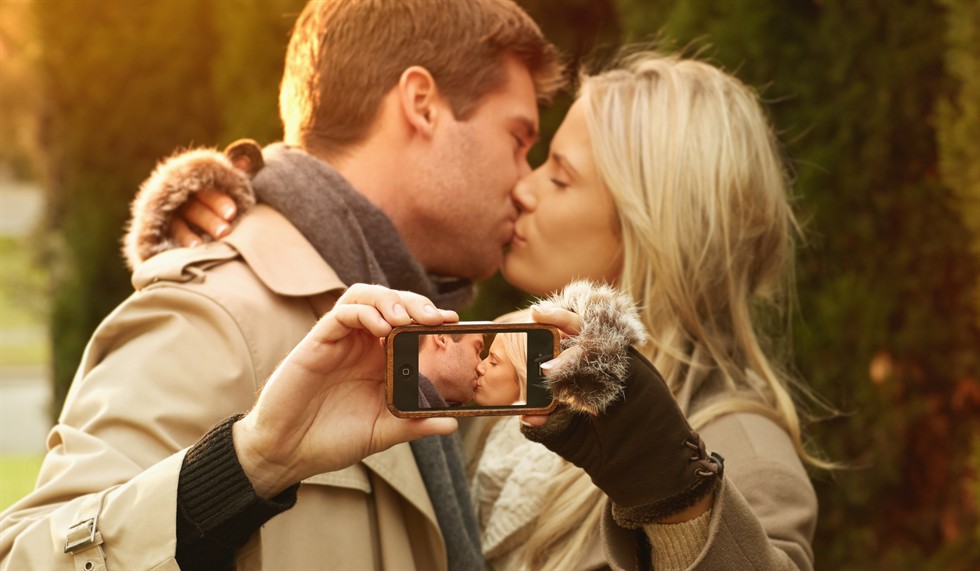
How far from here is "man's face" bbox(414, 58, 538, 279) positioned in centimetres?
267

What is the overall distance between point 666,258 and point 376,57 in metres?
0.91

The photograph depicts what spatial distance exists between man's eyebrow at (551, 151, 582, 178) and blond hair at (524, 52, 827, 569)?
0.09 metres

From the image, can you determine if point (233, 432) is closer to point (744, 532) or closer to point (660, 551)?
point (660, 551)

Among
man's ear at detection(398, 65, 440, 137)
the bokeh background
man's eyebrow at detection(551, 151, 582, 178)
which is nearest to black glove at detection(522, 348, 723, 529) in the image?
man's eyebrow at detection(551, 151, 582, 178)

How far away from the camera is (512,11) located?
285cm

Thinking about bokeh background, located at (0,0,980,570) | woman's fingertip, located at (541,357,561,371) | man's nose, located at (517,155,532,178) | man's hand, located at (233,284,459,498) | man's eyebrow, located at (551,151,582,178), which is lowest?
bokeh background, located at (0,0,980,570)

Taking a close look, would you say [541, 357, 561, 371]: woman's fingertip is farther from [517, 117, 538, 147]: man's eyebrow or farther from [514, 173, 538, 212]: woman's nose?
[517, 117, 538, 147]: man's eyebrow

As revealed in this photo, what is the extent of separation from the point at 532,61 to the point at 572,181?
572mm

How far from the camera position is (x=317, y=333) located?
4.84 ft

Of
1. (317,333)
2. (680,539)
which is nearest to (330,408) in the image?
(317,333)

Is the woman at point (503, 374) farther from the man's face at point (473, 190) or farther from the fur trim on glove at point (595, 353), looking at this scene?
the man's face at point (473, 190)

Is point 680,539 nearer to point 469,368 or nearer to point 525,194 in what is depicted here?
point 469,368

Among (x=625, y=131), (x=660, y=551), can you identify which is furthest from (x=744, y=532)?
(x=625, y=131)

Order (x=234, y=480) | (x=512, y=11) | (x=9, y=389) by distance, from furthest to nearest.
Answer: (x=9, y=389) → (x=512, y=11) → (x=234, y=480)
